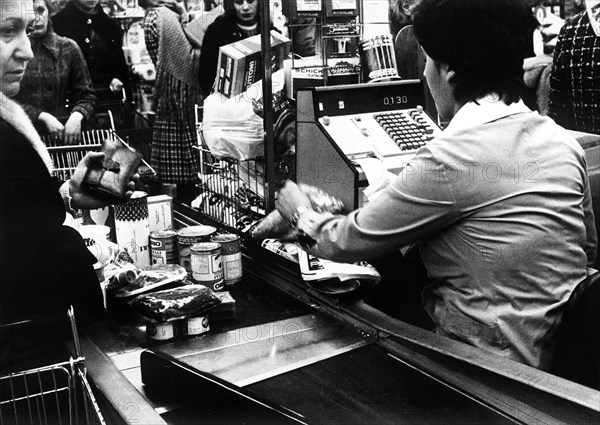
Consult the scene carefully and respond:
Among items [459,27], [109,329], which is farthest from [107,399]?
[459,27]

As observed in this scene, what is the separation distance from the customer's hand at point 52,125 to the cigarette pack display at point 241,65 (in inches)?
26.2

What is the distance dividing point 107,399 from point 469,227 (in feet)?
2.74

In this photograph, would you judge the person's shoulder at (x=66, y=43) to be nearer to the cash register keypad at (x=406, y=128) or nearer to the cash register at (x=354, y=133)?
the cash register at (x=354, y=133)

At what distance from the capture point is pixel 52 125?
1716 mm

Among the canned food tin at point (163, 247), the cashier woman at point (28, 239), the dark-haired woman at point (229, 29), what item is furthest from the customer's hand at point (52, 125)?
the dark-haired woman at point (229, 29)

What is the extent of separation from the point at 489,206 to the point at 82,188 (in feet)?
3.31

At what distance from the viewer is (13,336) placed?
1371 millimetres

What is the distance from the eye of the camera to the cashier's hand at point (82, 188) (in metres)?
1.65

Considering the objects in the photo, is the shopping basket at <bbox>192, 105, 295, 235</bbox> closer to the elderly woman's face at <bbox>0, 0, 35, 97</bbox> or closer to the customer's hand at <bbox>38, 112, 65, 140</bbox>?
the customer's hand at <bbox>38, 112, 65, 140</bbox>

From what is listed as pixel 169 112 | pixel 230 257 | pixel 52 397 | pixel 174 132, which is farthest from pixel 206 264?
pixel 169 112

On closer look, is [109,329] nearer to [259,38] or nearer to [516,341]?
[516,341]

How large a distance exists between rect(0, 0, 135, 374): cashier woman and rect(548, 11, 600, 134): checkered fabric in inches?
88.4

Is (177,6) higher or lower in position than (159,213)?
higher

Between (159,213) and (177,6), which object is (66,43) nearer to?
(159,213)
